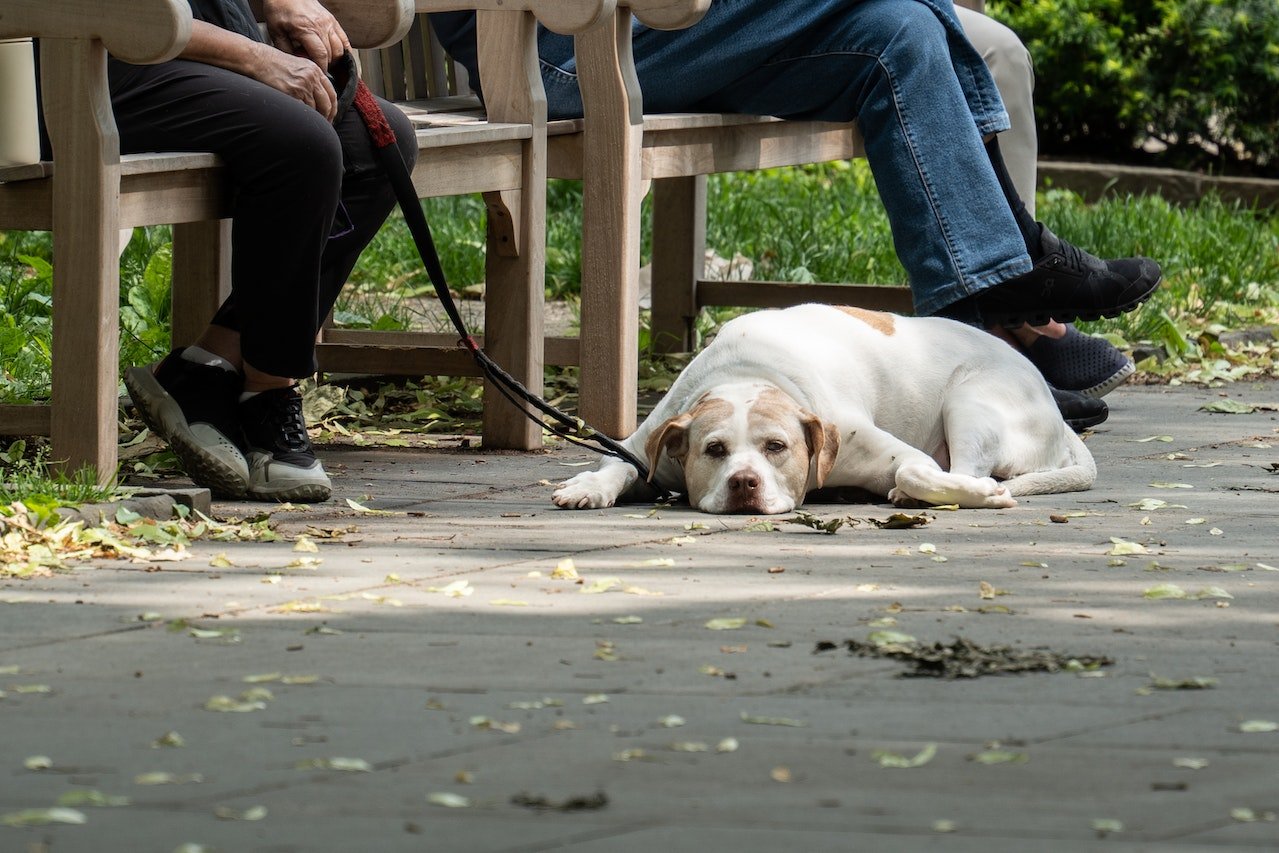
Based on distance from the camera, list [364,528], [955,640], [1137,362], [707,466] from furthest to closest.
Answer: [1137,362] < [707,466] < [364,528] < [955,640]

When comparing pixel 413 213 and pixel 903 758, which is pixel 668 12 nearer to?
pixel 413 213

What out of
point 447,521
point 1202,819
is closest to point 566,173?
point 447,521

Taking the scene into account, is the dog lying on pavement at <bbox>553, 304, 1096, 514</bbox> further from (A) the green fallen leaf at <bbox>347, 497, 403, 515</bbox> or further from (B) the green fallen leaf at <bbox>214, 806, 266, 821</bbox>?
(B) the green fallen leaf at <bbox>214, 806, 266, 821</bbox>

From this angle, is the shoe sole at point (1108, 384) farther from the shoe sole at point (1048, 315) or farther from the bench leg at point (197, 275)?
the bench leg at point (197, 275)

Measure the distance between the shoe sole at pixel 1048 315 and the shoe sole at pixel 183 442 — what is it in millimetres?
2207

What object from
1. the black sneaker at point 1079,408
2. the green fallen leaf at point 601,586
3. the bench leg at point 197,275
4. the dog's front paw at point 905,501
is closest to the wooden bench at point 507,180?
the bench leg at point 197,275

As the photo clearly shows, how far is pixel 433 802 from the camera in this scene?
2045 millimetres

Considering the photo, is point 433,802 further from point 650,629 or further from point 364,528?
point 364,528

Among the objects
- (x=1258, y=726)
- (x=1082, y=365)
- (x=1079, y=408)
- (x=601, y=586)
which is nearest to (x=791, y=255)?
(x=1082, y=365)

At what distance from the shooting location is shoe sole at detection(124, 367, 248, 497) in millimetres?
A: 4203

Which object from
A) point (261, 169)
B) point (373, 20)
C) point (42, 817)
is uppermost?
point (373, 20)

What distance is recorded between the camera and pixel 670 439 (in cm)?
435

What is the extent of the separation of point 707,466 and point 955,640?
149cm

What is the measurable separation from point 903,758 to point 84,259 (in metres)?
2.20
